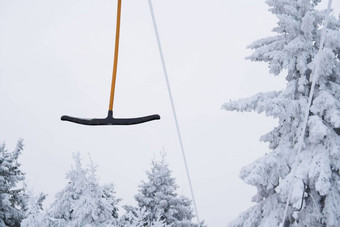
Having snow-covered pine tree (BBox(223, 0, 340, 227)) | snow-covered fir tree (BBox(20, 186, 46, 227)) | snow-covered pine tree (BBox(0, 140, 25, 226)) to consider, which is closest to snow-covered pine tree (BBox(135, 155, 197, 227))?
snow-covered pine tree (BBox(0, 140, 25, 226))

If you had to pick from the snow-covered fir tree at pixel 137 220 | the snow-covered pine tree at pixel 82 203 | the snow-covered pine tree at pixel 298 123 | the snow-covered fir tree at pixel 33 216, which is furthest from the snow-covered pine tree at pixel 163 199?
the snow-covered fir tree at pixel 33 216

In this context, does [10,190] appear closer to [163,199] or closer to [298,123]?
[163,199]

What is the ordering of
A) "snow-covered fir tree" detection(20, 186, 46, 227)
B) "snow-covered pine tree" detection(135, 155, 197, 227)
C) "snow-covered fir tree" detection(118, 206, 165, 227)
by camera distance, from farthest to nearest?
"snow-covered pine tree" detection(135, 155, 197, 227) < "snow-covered fir tree" detection(118, 206, 165, 227) < "snow-covered fir tree" detection(20, 186, 46, 227)

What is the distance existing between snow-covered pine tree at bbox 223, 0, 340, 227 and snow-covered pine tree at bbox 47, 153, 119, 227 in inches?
139

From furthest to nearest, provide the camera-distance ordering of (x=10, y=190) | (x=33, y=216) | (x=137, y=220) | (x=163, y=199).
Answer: (x=163, y=199) < (x=10, y=190) < (x=137, y=220) < (x=33, y=216)

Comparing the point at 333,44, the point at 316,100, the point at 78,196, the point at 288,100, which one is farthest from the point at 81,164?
the point at 333,44

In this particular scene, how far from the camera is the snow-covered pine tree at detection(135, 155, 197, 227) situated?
16.1 m

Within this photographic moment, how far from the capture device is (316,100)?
7902 millimetres

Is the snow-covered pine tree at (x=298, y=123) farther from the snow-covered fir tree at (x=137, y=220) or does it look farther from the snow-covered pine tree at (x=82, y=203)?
the snow-covered pine tree at (x=82, y=203)

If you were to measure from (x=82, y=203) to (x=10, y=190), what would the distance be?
8561 millimetres

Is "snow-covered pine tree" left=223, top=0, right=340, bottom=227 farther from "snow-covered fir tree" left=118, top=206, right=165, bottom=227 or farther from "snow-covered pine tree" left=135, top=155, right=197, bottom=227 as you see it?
"snow-covered pine tree" left=135, top=155, right=197, bottom=227

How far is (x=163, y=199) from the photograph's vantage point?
1620cm

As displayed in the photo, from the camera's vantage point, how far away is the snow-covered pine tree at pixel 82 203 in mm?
8266

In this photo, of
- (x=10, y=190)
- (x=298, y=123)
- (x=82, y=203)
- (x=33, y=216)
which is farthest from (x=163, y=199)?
(x=298, y=123)
